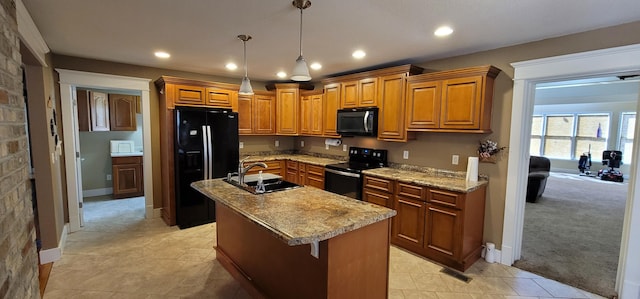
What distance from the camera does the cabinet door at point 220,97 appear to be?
13.5ft

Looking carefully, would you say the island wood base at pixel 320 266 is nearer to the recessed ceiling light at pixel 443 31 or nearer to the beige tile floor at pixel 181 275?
the beige tile floor at pixel 181 275

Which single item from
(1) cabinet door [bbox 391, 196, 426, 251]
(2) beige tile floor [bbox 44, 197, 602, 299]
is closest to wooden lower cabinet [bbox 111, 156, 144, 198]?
(2) beige tile floor [bbox 44, 197, 602, 299]

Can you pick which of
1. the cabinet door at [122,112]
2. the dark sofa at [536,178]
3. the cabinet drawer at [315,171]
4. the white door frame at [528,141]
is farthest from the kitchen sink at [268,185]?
the dark sofa at [536,178]

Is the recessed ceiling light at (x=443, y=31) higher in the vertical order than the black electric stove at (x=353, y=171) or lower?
higher

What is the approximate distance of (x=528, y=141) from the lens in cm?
288

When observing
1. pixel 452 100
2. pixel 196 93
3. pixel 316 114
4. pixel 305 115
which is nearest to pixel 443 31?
pixel 452 100

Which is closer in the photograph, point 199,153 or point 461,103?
point 461,103

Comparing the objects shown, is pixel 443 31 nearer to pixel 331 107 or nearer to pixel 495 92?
pixel 495 92

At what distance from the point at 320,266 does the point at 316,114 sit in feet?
10.9

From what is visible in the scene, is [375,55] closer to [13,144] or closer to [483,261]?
[483,261]

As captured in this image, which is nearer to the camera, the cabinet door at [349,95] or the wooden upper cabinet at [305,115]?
the cabinet door at [349,95]

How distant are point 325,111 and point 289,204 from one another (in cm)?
274

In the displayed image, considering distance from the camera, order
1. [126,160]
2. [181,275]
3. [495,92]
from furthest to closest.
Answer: [126,160]
[495,92]
[181,275]

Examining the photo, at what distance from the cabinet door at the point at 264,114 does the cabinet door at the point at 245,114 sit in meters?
0.08
